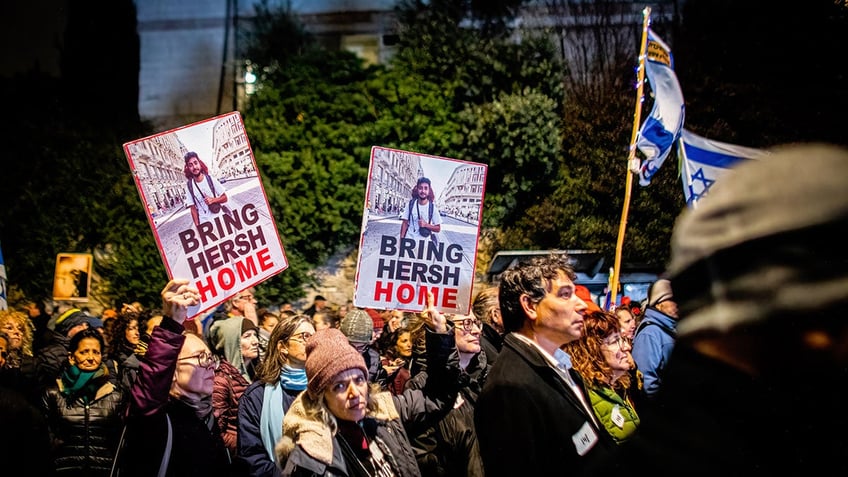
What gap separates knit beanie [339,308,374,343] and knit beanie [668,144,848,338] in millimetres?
4940

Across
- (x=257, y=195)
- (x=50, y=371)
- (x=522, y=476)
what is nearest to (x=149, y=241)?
(x=50, y=371)

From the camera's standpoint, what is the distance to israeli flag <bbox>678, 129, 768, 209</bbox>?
9148mm

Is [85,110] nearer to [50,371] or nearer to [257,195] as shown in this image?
[50,371]

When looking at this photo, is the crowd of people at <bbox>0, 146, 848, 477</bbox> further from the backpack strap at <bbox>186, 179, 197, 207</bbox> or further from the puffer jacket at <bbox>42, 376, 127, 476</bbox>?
the backpack strap at <bbox>186, 179, 197, 207</bbox>

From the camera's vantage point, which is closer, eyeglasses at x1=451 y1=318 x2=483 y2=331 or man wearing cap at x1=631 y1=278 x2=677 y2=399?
eyeglasses at x1=451 y1=318 x2=483 y2=331

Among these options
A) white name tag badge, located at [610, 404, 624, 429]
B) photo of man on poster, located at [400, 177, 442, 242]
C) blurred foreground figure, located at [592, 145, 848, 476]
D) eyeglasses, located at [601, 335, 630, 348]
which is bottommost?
white name tag badge, located at [610, 404, 624, 429]

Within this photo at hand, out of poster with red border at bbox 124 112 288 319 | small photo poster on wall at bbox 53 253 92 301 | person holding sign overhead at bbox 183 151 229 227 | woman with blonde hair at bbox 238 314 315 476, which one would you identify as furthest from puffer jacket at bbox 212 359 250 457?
small photo poster on wall at bbox 53 253 92 301

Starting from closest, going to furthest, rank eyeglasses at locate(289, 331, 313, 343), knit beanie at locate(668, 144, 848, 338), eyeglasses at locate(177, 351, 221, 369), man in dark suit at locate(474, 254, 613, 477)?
knit beanie at locate(668, 144, 848, 338), man in dark suit at locate(474, 254, 613, 477), eyeglasses at locate(177, 351, 221, 369), eyeglasses at locate(289, 331, 313, 343)

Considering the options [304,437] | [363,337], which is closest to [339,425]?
[304,437]

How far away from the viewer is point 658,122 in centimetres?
952

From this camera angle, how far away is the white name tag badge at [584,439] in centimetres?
289

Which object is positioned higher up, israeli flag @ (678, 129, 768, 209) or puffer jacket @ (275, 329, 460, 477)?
israeli flag @ (678, 129, 768, 209)

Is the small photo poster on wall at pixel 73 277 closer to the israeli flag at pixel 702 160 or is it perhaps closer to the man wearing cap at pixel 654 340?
the israeli flag at pixel 702 160

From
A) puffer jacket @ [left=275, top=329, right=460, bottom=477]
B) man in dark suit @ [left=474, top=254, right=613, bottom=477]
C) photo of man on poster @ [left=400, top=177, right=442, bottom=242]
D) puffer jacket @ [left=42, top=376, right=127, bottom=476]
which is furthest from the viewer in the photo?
photo of man on poster @ [left=400, top=177, right=442, bottom=242]
